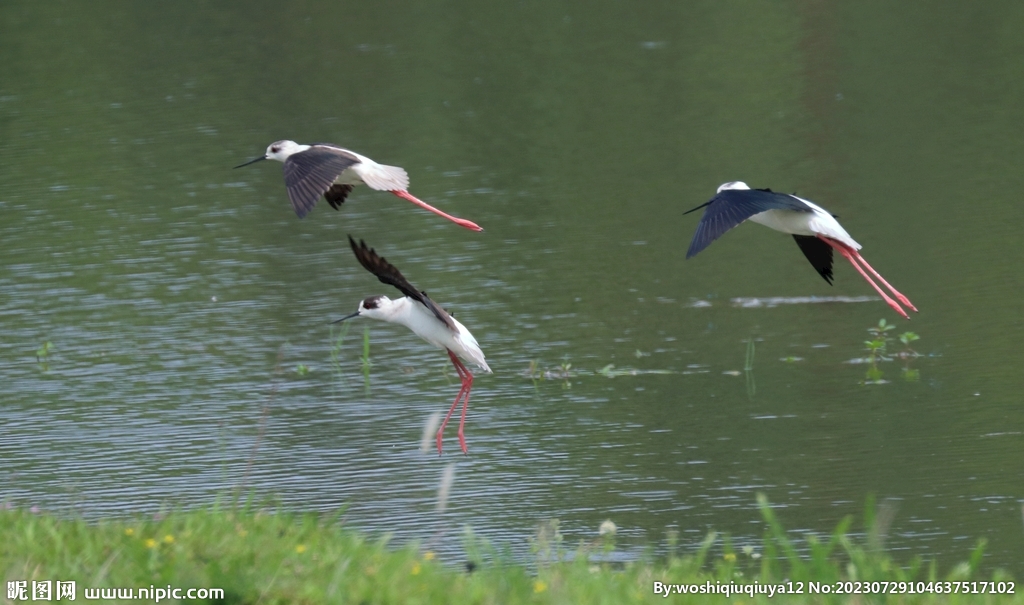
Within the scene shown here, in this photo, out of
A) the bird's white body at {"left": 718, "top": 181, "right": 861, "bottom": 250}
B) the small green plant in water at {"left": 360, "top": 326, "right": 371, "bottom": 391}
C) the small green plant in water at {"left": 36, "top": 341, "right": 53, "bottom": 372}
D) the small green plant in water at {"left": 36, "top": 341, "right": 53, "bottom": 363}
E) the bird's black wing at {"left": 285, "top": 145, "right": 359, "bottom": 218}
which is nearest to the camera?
the bird's black wing at {"left": 285, "top": 145, "right": 359, "bottom": 218}

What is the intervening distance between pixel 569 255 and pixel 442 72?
9.80 meters

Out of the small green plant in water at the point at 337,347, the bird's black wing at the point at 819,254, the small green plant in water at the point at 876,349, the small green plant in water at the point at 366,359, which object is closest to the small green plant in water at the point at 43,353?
the small green plant in water at the point at 337,347

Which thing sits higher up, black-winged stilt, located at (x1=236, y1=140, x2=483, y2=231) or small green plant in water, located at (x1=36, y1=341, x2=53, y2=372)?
black-winged stilt, located at (x1=236, y1=140, x2=483, y2=231)

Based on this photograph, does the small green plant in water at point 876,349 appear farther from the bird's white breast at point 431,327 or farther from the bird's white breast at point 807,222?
the bird's white breast at point 431,327

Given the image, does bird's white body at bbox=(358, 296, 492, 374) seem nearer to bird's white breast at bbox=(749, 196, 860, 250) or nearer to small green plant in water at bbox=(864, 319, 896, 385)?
bird's white breast at bbox=(749, 196, 860, 250)

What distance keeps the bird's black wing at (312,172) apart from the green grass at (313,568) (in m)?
2.29

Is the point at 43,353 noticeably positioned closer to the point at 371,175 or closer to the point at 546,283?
the point at 546,283

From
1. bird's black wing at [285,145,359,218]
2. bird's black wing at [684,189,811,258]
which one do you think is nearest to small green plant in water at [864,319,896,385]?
bird's black wing at [684,189,811,258]

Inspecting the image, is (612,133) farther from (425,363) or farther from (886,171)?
(425,363)

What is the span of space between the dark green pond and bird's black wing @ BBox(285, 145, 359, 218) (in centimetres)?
122

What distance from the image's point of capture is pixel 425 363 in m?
11.2

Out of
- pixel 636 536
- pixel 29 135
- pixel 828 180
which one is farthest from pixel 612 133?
pixel 636 536

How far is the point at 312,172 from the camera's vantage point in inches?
295

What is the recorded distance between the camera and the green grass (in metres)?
4.39
